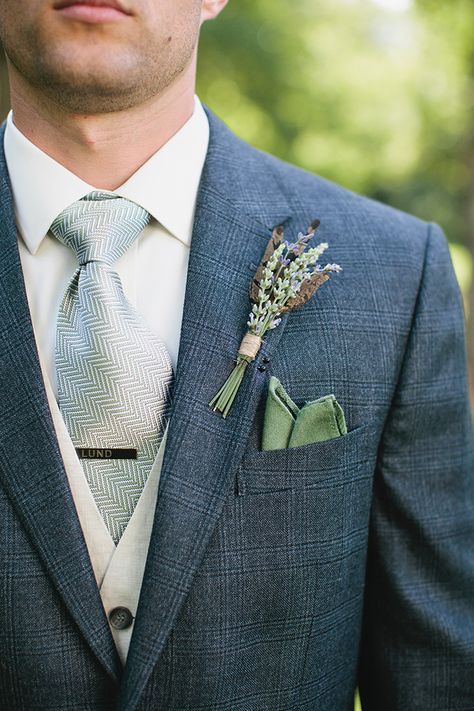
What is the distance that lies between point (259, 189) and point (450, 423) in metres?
0.73

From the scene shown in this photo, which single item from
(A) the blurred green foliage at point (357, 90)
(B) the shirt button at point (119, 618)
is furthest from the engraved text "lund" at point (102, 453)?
(A) the blurred green foliage at point (357, 90)

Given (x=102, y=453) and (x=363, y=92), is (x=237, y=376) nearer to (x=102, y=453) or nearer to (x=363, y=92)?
(x=102, y=453)

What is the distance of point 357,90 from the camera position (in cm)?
1808

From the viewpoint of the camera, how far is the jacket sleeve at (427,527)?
1975mm

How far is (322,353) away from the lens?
6.15 feet

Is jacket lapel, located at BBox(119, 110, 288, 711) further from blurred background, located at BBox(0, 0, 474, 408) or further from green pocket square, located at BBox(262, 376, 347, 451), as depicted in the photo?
blurred background, located at BBox(0, 0, 474, 408)

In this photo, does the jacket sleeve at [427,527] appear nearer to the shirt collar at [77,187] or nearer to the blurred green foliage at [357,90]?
the shirt collar at [77,187]

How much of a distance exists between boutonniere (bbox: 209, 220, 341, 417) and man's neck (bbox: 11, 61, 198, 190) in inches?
14.8

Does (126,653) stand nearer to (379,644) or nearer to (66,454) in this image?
(66,454)

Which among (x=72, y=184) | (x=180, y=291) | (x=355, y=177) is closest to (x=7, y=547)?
(x=180, y=291)

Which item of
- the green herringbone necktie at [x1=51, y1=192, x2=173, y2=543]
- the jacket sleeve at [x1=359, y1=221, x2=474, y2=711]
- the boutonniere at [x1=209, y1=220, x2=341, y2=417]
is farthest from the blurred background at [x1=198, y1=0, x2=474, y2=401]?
the green herringbone necktie at [x1=51, y1=192, x2=173, y2=543]

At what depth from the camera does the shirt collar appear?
6.25 ft

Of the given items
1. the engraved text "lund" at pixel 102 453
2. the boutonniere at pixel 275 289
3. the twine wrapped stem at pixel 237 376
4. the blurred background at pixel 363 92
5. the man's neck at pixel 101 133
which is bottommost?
the blurred background at pixel 363 92

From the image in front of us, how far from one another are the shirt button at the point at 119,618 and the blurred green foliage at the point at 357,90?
8.76m
